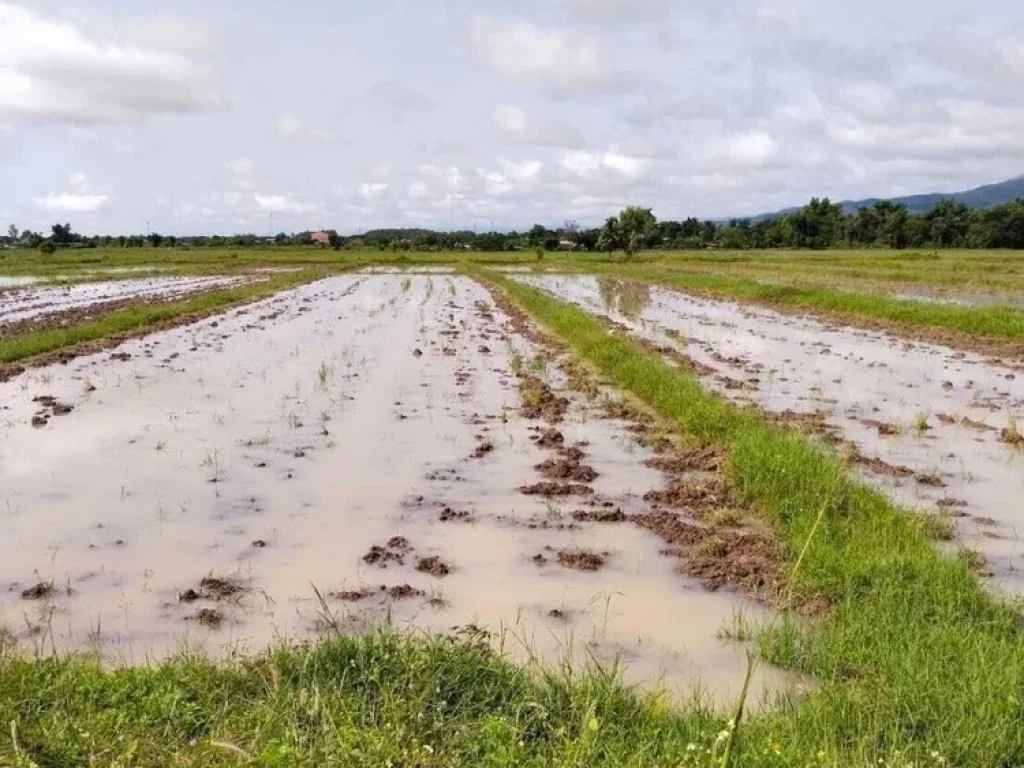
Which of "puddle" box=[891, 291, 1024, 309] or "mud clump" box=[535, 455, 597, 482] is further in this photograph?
"puddle" box=[891, 291, 1024, 309]

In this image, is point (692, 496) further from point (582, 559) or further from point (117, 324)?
point (117, 324)

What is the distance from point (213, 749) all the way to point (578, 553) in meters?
2.54

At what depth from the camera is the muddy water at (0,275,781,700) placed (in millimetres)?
3922

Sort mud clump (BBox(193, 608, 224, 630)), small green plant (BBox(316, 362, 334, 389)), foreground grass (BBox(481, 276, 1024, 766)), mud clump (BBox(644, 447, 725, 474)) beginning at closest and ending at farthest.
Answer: foreground grass (BBox(481, 276, 1024, 766)), mud clump (BBox(193, 608, 224, 630)), mud clump (BBox(644, 447, 725, 474)), small green plant (BBox(316, 362, 334, 389))

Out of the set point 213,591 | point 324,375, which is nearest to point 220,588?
point 213,591

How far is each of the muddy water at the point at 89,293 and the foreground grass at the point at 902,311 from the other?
17.3 metres

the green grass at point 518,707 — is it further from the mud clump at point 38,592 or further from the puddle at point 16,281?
the puddle at point 16,281

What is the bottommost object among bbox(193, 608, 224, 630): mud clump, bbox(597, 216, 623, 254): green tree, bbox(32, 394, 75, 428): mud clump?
bbox(193, 608, 224, 630): mud clump

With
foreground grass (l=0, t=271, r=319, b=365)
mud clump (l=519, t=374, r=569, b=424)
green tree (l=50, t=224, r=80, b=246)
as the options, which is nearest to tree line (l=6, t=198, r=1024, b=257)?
green tree (l=50, t=224, r=80, b=246)

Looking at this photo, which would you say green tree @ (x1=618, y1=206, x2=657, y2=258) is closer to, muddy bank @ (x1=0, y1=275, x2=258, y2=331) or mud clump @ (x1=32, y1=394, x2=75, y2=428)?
muddy bank @ (x1=0, y1=275, x2=258, y2=331)

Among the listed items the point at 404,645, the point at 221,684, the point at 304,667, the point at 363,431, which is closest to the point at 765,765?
the point at 404,645

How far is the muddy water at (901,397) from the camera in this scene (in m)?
5.77

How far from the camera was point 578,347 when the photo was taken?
13508 millimetres

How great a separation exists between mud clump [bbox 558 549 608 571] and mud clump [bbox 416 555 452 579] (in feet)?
2.19
